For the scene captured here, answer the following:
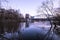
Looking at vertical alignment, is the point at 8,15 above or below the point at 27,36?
above

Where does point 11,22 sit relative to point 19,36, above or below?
above

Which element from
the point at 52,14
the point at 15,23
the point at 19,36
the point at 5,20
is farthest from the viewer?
the point at 52,14

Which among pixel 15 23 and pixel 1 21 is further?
pixel 15 23

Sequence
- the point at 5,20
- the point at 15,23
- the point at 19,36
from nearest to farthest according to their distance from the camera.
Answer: the point at 5,20
the point at 19,36
the point at 15,23

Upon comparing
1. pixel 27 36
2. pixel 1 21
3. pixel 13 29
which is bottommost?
pixel 27 36

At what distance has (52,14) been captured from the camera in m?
11.6

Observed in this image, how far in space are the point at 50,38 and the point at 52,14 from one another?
2.21 metres

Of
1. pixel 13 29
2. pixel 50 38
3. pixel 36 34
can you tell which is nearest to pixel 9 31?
pixel 13 29

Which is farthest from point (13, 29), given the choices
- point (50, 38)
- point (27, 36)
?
point (50, 38)

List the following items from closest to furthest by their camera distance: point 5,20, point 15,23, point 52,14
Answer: point 5,20
point 15,23
point 52,14

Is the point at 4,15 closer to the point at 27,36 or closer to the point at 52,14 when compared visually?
the point at 27,36

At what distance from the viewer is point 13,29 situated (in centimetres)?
1034

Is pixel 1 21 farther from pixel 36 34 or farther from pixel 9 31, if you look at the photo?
pixel 36 34

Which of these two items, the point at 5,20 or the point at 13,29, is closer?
the point at 5,20
